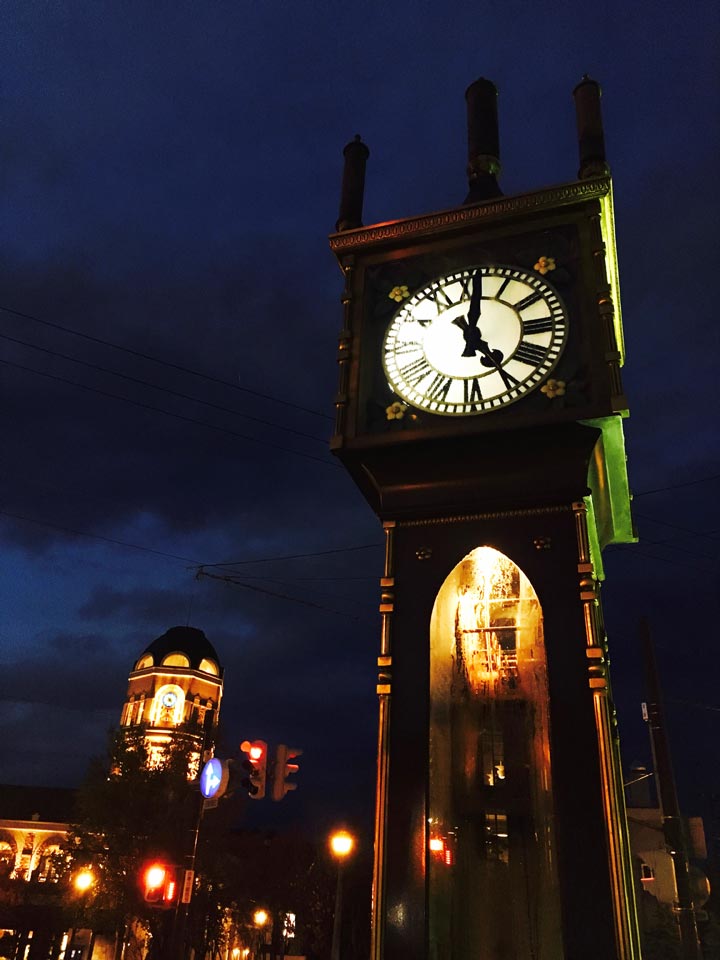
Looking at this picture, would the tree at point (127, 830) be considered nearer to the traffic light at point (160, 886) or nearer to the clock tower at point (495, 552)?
the traffic light at point (160, 886)

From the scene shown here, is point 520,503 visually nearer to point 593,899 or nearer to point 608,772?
point 608,772

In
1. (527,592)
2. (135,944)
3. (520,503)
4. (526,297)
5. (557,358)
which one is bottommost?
(135,944)

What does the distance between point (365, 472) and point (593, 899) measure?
602 centimetres

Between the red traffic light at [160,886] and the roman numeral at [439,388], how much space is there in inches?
474

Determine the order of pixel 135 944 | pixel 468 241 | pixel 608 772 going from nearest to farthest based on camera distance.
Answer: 1. pixel 608 772
2. pixel 468 241
3. pixel 135 944

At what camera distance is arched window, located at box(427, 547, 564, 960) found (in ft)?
29.6

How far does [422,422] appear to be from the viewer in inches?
420

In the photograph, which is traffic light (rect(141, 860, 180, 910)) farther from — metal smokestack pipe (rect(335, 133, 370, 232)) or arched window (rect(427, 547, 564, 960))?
metal smokestack pipe (rect(335, 133, 370, 232))

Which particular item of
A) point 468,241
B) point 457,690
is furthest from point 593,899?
point 468,241

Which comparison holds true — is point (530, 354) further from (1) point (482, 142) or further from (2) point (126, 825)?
(2) point (126, 825)

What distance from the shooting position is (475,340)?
11016mm

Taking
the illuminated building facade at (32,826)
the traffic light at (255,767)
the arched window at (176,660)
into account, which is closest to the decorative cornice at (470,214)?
the traffic light at (255,767)

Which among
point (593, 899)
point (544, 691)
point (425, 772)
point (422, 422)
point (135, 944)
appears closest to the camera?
point (593, 899)

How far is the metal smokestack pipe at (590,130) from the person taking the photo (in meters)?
11.5
